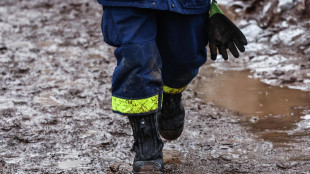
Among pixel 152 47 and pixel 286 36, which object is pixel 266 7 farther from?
pixel 152 47

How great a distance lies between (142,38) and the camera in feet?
8.26

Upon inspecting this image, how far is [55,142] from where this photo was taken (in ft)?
10.9

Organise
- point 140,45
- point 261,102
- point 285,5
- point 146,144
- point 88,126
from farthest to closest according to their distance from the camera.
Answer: point 285,5 → point 261,102 → point 88,126 → point 146,144 → point 140,45

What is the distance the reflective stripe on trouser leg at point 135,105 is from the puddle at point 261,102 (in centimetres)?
105

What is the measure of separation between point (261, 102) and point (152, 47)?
1.71m

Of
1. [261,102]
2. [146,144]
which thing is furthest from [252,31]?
[146,144]

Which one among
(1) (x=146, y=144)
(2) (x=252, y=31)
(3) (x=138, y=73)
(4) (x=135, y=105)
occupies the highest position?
(3) (x=138, y=73)

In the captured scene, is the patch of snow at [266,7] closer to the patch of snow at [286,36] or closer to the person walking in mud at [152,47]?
the patch of snow at [286,36]

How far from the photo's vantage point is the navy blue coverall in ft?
8.20

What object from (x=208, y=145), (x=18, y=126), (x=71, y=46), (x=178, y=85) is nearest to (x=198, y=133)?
(x=208, y=145)

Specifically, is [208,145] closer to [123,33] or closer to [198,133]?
[198,133]

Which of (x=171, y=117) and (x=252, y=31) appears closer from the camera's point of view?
(x=171, y=117)

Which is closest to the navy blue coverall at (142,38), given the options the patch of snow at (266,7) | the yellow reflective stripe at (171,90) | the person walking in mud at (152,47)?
the person walking in mud at (152,47)

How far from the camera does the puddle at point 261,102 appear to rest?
3.50m
